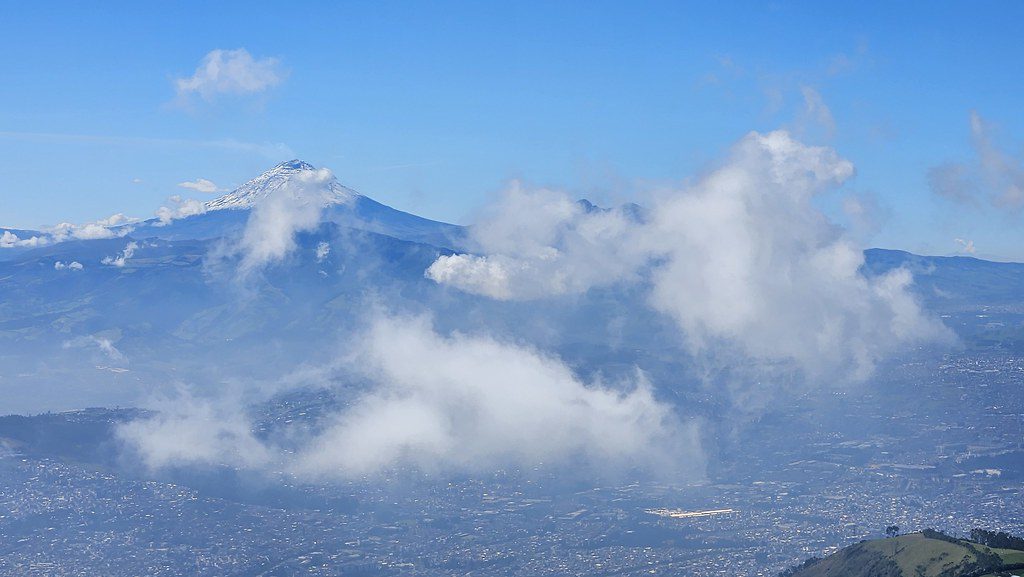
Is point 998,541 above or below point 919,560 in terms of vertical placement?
above

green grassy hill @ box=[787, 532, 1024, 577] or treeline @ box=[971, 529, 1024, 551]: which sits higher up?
treeline @ box=[971, 529, 1024, 551]

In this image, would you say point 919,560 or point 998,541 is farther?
point 998,541

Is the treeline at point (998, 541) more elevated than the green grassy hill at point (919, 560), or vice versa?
the treeline at point (998, 541)

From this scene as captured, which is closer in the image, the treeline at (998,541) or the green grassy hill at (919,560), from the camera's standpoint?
the green grassy hill at (919,560)

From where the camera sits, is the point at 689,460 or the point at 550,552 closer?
the point at 550,552

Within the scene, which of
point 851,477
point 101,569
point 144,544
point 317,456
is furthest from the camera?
point 317,456

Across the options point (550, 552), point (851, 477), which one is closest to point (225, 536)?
point (550, 552)

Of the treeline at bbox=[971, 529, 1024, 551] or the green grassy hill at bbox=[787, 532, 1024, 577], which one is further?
the treeline at bbox=[971, 529, 1024, 551]

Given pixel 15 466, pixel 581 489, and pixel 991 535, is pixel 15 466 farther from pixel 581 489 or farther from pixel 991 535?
pixel 991 535
